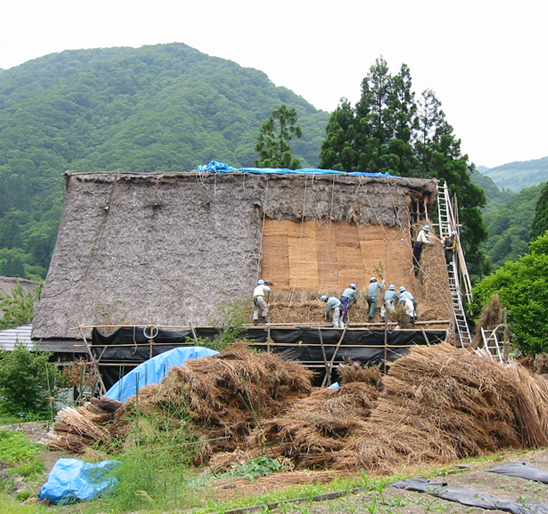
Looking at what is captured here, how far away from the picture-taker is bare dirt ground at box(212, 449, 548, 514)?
5.27 meters

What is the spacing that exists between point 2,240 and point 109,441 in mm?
31916

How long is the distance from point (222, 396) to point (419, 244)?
8919 mm

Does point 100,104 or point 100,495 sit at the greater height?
point 100,104

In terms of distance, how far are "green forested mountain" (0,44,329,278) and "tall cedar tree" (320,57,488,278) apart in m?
11.7

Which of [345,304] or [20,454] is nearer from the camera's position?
[20,454]

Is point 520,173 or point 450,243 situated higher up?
point 520,173

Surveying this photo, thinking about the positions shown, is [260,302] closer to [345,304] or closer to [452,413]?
[345,304]

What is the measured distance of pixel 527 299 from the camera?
52.0ft

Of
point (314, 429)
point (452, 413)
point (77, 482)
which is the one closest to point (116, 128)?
point (314, 429)

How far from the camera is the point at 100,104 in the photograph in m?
51.6

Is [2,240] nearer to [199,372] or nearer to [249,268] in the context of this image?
[249,268]

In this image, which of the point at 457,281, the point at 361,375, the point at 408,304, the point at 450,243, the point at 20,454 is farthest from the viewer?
the point at 457,281

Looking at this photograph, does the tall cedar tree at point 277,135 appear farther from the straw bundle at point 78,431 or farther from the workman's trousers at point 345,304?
the straw bundle at point 78,431

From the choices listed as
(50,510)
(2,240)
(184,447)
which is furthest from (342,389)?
(2,240)
